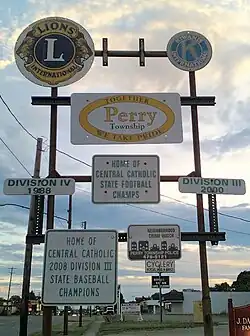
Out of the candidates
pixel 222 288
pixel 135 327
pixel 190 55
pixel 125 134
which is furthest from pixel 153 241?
pixel 222 288

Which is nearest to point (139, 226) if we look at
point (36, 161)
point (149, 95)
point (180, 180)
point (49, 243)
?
point (180, 180)

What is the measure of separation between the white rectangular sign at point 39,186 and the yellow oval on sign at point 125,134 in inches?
38.9

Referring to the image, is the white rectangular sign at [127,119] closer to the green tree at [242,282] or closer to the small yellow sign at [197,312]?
the small yellow sign at [197,312]

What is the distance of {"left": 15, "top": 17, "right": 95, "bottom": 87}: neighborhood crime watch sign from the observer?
8539 mm

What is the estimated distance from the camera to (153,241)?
745cm

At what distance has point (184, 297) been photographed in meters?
100

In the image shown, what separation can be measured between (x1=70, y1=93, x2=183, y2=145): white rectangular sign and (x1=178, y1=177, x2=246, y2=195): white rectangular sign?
2.48ft

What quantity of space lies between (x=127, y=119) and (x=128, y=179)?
1.19m

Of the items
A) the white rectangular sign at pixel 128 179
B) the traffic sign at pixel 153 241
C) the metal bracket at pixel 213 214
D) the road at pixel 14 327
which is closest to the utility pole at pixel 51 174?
the white rectangular sign at pixel 128 179

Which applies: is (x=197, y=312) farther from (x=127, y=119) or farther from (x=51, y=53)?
(x=51, y=53)

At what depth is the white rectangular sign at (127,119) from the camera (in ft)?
26.9

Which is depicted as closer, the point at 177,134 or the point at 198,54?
the point at 177,134

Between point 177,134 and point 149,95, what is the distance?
2.59 feet

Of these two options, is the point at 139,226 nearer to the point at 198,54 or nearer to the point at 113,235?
the point at 113,235
